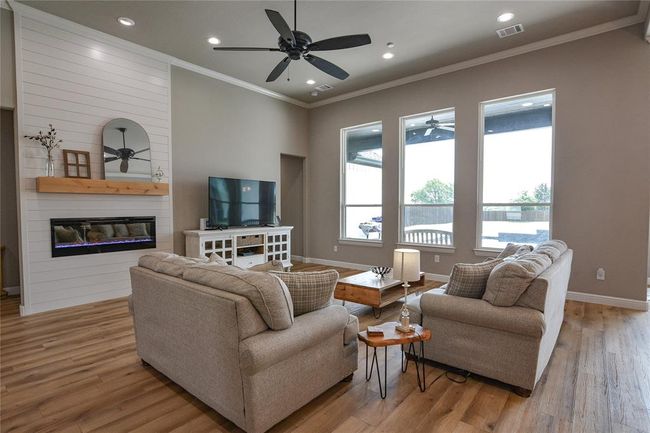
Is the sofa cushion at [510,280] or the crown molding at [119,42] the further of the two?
the crown molding at [119,42]

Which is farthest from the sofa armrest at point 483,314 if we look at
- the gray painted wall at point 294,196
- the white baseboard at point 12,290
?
the white baseboard at point 12,290

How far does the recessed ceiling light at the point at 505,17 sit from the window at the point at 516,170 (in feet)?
4.08

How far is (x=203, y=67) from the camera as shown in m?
5.52

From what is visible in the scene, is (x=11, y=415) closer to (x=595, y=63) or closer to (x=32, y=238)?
(x=32, y=238)

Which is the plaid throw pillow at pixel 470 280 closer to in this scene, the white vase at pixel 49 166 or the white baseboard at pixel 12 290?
the white vase at pixel 49 166

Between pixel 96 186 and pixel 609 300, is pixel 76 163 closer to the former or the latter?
pixel 96 186

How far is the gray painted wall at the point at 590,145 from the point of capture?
4.11 m

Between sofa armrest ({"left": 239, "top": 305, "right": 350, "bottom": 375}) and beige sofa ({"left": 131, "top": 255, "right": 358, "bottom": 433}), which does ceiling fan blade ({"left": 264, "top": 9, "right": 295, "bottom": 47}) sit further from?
sofa armrest ({"left": 239, "top": 305, "right": 350, "bottom": 375})

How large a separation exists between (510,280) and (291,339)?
1.55 metres

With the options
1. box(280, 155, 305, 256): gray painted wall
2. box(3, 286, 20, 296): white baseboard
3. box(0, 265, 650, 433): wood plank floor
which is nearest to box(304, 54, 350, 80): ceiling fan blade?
box(0, 265, 650, 433): wood plank floor

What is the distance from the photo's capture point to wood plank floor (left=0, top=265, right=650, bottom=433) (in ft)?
6.53

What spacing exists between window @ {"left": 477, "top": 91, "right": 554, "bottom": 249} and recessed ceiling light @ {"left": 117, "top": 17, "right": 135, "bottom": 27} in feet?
16.7

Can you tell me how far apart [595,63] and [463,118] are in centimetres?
171

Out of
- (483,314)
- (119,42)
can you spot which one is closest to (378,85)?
(119,42)
